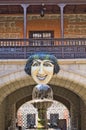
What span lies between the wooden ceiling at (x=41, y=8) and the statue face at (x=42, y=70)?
7776mm

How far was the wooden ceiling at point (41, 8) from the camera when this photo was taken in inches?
626

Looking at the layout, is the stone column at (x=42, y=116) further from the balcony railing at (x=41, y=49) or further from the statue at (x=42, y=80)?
the balcony railing at (x=41, y=49)

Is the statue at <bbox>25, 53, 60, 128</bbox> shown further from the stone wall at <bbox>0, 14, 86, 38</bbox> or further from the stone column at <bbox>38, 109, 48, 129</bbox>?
the stone wall at <bbox>0, 14, 86, 38</bbox>

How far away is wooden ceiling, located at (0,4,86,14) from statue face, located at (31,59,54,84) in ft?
25.5

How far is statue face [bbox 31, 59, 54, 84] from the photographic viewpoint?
7.91 m

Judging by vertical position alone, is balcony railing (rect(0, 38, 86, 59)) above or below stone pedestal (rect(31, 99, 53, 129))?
above

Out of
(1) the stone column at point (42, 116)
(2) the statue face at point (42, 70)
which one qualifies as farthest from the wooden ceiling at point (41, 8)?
(1) the stone column at point (42, 116)

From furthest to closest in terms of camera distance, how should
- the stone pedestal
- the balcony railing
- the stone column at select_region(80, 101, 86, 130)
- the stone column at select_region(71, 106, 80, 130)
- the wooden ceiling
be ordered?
the stone column at select_region(71, 106, 80, 130)
the stone column at select_region(80, 101, 86, 130)
the wooden ceiling
the balcony railing
the stone pedestal

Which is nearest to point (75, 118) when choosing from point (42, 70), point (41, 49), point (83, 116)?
point (83, 116)

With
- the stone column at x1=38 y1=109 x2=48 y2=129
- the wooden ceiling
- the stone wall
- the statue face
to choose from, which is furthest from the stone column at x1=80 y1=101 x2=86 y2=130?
the stone column at x1=38 y1=109 x2=48 y2=129

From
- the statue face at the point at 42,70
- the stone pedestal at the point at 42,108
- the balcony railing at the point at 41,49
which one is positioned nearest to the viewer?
the stone pedestal at the point at 42,108

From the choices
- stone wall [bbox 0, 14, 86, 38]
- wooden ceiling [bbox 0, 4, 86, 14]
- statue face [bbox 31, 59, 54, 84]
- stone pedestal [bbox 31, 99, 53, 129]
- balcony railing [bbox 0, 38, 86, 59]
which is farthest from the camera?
stone wall [bbox 0, 14, 86, 38]

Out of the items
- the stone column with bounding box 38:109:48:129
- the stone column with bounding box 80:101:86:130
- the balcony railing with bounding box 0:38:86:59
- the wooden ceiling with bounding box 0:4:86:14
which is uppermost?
the wooden ceiling with bounding box 0:4:86:14

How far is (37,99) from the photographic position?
7402mm
